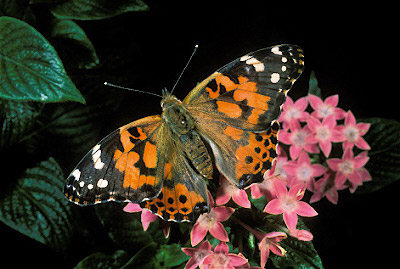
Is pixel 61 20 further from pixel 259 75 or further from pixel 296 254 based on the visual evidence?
pixel 296 254

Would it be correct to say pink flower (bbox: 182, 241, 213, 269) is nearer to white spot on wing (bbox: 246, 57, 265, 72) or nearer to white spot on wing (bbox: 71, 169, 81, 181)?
white spot on wing (bbox: 71, 169, 81, 181)

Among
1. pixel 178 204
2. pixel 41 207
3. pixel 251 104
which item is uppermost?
pixel 251 104

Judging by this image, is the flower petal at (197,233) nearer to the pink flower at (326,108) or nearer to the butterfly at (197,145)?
the butterfly at (197,145)

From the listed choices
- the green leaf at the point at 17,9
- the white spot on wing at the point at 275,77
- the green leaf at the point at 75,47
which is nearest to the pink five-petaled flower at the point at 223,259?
the white spot on wing at the point at 275,77

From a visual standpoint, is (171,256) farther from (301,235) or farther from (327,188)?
(327,188)

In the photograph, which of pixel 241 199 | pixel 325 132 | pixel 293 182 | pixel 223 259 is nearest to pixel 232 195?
pixel 241 199

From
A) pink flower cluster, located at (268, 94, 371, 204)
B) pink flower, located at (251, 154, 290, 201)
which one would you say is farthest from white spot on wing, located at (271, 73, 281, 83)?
pink flower cluster, located at (268, 94, 371, 204)
